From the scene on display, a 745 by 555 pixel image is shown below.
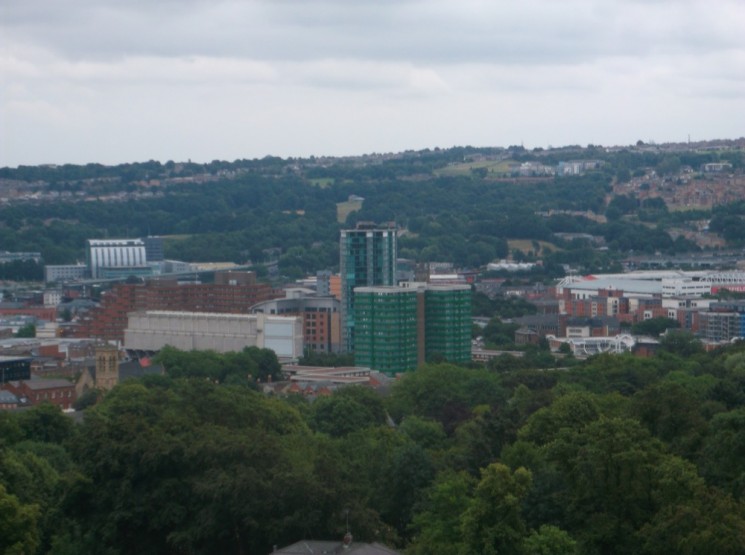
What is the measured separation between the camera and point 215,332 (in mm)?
95125

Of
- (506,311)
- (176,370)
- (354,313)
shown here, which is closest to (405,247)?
(506,311)

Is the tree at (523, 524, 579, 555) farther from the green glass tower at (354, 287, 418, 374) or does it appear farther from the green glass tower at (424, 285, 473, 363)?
the green glass tower at (424, 285, 473, 363)

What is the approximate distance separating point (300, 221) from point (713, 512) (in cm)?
15041

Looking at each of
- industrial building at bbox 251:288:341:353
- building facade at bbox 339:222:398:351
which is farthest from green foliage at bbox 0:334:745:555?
industrial building at bbox 251:288:341:353

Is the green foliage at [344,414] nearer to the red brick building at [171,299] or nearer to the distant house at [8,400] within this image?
the distant house at [8,400]

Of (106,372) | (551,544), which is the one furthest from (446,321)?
(551,544)

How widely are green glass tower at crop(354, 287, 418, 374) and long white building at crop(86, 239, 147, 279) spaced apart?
71975 mm

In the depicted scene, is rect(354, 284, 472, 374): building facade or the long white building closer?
rect(354, 284, 472, 374): building facade

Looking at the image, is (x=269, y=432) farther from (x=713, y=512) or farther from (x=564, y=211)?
(x=564, y=211)

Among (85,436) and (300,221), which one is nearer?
(85,436)

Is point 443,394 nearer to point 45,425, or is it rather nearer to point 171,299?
point 45,425

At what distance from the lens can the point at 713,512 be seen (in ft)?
110

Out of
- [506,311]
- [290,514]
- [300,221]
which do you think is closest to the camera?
[290,514]

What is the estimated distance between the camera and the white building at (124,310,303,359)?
93.2 metres
